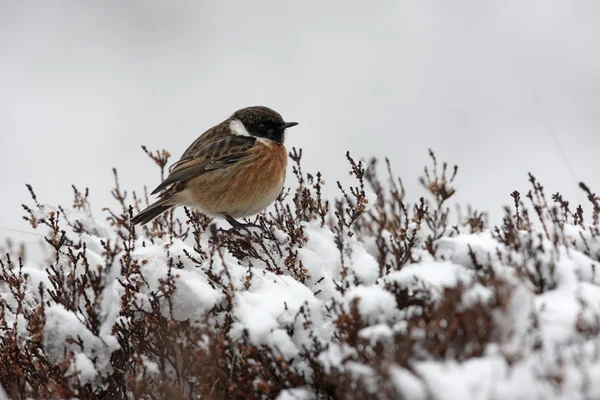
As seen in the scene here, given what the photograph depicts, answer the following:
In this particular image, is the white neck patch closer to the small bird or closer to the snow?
the small bird

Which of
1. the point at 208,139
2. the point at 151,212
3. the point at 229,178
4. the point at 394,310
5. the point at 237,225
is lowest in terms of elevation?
the point at 394,310

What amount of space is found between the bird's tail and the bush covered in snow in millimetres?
958

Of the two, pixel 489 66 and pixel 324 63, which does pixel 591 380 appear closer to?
pixel 489 66

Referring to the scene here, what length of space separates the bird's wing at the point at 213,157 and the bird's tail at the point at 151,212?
0.20 metres

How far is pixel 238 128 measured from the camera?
6.76 m

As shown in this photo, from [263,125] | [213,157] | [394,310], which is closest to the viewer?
[394,310]

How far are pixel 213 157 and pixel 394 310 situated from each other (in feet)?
11.8

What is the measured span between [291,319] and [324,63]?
125ft

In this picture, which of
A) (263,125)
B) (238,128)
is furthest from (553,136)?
(238,128)

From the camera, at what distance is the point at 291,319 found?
3467 millimetres

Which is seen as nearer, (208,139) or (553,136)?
(553,136)

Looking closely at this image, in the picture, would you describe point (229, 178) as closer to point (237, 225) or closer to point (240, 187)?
point (240, 187)

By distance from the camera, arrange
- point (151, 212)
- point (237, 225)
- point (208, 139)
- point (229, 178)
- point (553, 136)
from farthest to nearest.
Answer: point (208, 139) → point (229, 178) → point (151, 212) → point (237, 225) → point (553, 136)

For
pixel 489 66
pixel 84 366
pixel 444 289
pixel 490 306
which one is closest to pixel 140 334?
pixel 84 366
